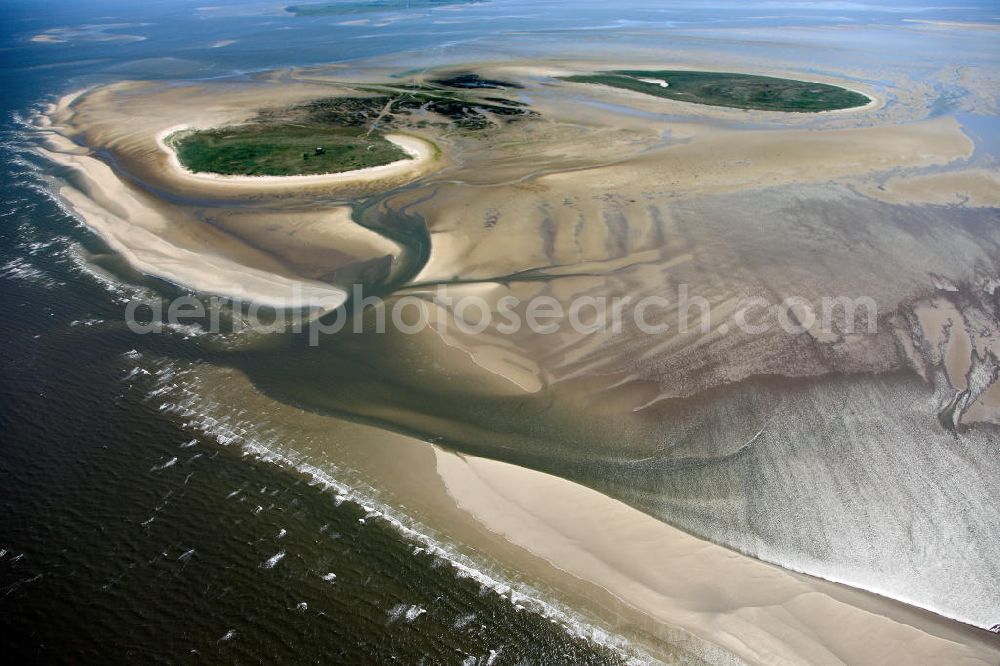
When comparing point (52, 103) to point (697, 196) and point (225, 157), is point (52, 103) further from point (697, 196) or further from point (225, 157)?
point (697, 196)

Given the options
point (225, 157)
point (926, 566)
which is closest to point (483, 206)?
point (225, 157)

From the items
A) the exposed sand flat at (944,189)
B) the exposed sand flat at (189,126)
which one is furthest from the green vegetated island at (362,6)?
the exposed sand flat at (944,189)

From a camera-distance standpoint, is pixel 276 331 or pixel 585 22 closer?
pixel 276 331

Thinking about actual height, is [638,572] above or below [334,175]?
below

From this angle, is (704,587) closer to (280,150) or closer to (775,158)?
(775,158)

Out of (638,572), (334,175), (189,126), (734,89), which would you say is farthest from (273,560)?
(734,89)
